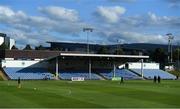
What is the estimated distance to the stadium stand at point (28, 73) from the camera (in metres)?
120

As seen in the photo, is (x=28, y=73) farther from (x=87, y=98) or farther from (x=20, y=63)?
(x=87, y=98)

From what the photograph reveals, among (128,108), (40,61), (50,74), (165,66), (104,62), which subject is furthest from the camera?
(165,66)

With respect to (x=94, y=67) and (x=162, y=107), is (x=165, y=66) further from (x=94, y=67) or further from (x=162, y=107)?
(x=162, y=107)

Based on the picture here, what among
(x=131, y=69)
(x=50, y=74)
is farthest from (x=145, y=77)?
(x=50, y=74)

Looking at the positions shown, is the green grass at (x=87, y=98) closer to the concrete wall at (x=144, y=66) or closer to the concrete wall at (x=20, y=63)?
the concrete wall at (x=20, y=63)

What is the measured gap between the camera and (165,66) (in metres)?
175

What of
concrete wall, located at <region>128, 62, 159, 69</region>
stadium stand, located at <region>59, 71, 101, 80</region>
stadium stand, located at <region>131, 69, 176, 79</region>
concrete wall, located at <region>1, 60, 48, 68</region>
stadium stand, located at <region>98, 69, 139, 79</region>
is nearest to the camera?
stadium stand, located at <region>59, 71, 101, 80</region>

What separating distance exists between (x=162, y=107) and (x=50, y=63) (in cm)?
10026

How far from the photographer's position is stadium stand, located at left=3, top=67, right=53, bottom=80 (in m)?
120

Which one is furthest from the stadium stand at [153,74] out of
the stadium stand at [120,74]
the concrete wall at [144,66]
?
the stadium stand at [120,74]

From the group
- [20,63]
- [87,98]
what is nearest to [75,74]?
[20,63]

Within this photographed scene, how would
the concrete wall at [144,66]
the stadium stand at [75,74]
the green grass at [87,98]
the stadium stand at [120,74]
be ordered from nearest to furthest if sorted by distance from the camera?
the green grass at [87,98] < the stadium stand at [75,74] < the stadium stand at [120,74] < the concrete wall at [144,66]

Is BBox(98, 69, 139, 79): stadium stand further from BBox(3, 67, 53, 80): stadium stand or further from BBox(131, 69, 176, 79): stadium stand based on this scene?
BBox(3, 67, 53, 80): stadium stand

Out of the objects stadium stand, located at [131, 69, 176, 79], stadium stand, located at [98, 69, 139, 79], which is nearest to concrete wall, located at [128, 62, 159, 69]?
stadium stand, located at [131, 69, 176, 79]
